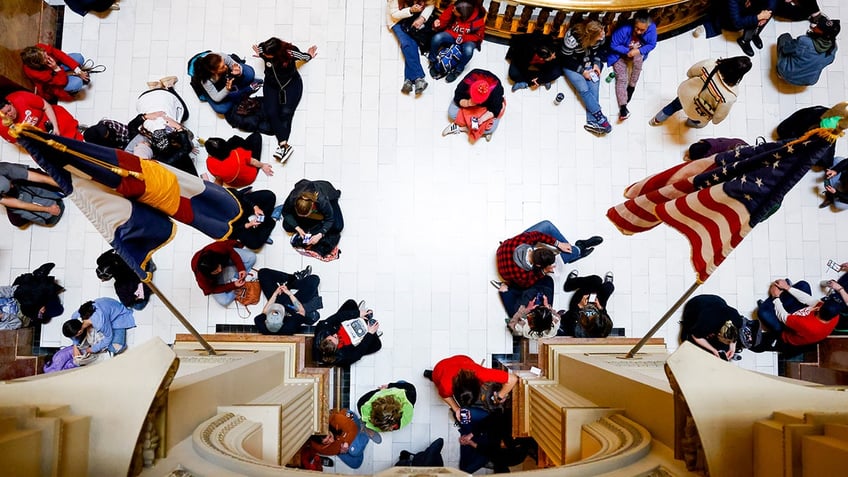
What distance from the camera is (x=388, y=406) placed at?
16.0 ft

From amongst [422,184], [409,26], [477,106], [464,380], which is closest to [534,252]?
[464,380]

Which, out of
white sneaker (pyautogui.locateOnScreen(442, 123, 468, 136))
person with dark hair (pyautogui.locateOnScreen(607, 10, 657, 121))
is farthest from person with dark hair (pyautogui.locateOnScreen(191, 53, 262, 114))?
person with dark hair (pyautogui.locateOnScreen(607, 10, 657, 121))

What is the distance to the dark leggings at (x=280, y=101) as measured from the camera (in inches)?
222

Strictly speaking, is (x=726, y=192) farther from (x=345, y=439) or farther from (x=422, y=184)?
(x=345, y=439)

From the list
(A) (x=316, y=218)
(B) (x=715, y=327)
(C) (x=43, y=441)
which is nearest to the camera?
(C) (x=43, y=441)

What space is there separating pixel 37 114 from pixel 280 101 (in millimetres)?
2478

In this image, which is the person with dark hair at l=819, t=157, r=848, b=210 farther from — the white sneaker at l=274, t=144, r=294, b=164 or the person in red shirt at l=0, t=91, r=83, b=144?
the person in red shirt at l=0, t=91, r=83, b=144

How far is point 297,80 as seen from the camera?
5.68 metres

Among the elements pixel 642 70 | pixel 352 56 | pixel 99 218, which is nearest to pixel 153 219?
pixel 99 218

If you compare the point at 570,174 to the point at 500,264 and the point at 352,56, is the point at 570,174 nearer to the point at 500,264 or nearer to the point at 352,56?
the point at 500,264

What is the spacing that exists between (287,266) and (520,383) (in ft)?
9.73

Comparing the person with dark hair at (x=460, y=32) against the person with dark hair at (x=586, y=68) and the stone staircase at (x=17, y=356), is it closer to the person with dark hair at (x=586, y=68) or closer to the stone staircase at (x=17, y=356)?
the person with dark hair at (x=586, y=68)

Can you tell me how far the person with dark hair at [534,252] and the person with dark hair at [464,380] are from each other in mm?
1051

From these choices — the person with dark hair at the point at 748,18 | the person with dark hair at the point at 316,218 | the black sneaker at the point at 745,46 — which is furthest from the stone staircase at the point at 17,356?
the black sneaker at the point at 745,46
